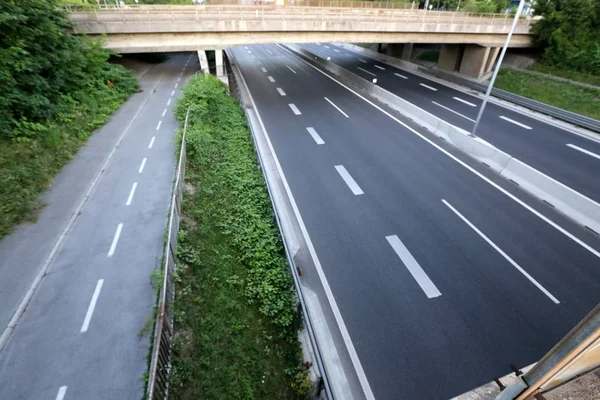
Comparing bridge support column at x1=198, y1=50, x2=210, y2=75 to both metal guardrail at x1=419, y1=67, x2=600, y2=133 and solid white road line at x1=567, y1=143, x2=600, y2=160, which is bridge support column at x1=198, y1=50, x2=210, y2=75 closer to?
metal guardrail at x1=419, y1=67, x2=600, y2=133

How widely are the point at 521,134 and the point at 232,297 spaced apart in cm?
2084

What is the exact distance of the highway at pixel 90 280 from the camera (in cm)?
649

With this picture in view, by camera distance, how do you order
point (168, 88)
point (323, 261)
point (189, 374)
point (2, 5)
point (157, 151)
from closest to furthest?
1. point (189, 374)
2. point (323, 261)
3. point (2, 5)
4. point (157, 151)
5. point (168, 88)

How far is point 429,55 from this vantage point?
40250 millimetres

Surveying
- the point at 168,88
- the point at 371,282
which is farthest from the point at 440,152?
the point at 168,88

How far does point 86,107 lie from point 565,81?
39757 millimetres

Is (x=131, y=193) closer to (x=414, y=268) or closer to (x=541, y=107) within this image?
(x=414, y=268)

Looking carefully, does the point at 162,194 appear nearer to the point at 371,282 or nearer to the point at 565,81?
the point at 371,282

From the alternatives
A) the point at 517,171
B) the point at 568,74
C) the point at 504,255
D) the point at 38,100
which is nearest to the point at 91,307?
the point at 504,255

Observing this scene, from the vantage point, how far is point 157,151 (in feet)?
52.1

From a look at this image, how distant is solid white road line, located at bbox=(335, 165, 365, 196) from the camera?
41.9 ft

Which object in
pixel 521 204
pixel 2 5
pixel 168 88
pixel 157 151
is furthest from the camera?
pixel 168 88

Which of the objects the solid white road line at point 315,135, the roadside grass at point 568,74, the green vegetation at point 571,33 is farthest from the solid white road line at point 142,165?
the green vegetation at point 571,33

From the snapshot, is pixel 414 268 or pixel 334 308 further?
pixel 414 268
